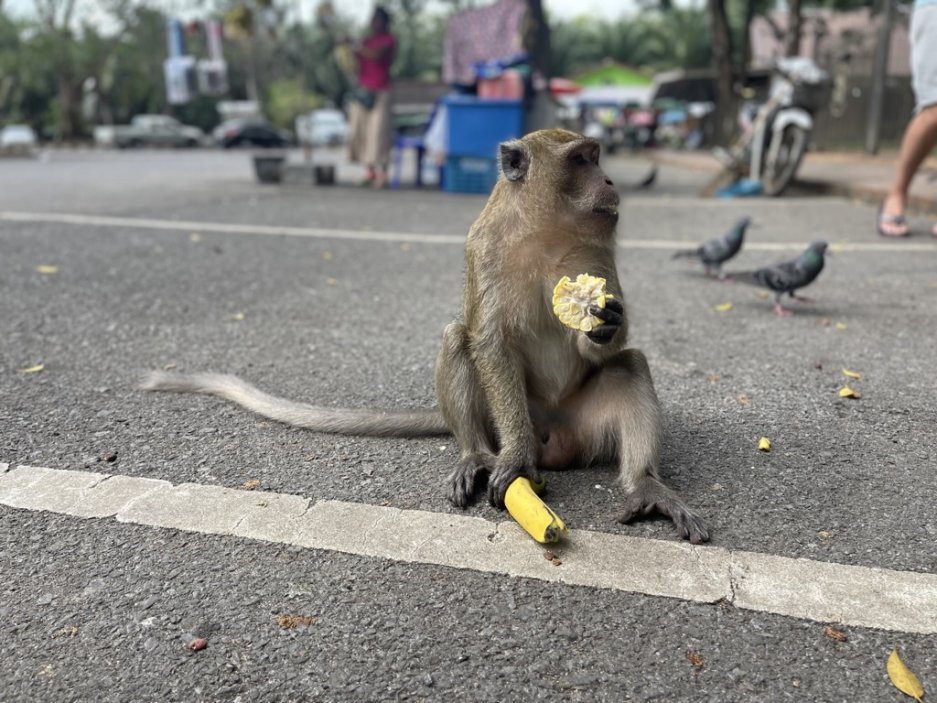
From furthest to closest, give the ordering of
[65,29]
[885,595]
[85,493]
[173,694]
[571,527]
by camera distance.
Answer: [65,29]
[85,493]
[571,527]
[885,595]
[173,694]

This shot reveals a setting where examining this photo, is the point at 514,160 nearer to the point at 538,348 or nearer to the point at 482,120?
the point at 538,348

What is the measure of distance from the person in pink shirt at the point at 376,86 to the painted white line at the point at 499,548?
9393 mm

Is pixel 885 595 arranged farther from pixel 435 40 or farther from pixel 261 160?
pixel 435 40

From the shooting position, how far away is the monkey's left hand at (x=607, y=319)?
2.27 metres

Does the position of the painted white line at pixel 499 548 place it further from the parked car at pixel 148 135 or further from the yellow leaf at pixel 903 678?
the parked car at pixel 148 135

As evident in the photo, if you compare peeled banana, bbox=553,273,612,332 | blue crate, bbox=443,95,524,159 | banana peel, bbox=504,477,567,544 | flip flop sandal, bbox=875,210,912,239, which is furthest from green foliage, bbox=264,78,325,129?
banana peel, bbox=504,477,567,544

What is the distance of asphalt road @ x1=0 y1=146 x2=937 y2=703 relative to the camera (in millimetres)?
1690

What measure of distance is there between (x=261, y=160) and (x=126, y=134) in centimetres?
2664

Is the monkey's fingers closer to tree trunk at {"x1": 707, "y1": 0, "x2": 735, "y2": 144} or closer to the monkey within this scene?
the monkey

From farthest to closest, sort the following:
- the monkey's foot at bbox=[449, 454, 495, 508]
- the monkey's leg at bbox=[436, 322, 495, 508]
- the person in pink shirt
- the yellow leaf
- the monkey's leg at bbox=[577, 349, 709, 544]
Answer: the person in pink shirt < the monkey's leg at bbox=[436, 322, 495, 508] < the monkey's foot at bbox=[449, 454, 495, 508] < the monkey's leg at bbox=[577, 349, 709, 544] < the yellow leaf

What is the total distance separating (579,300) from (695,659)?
3.24ft

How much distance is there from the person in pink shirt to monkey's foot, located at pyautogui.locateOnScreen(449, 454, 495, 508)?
9384 millimetres

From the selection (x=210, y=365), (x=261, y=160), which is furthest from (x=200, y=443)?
(x=261, y=160)

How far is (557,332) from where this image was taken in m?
2.53
